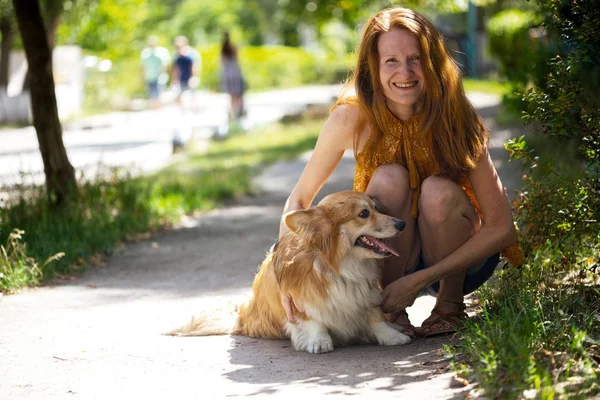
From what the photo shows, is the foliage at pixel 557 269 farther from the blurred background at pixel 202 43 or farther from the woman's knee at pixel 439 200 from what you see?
the blurred background at pixel 202 43

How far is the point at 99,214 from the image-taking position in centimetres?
812

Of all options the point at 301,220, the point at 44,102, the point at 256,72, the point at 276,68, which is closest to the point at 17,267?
the point at 44,102

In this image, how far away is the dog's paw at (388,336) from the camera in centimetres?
470

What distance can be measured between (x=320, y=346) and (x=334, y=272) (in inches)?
15.5

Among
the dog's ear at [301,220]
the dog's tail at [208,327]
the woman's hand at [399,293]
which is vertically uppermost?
the dog's ear at [301,220]

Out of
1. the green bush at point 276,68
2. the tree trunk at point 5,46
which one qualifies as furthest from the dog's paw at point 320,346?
the green bush at point 276,68

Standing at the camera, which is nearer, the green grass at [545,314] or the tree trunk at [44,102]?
the green grass at [545,314]

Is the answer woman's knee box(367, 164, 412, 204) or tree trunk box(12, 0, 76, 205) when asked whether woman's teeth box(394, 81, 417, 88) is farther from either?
tree trunk box(12, 0, 76, 205)

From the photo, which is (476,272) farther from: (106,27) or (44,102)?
(106,27)

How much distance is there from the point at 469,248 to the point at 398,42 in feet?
3.58

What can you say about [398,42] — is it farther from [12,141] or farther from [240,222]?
[12,141]

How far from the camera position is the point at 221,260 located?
756 centimetres

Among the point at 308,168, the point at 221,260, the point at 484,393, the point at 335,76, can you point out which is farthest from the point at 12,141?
the point at 335,76

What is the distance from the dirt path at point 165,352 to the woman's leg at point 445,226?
0.80ft
